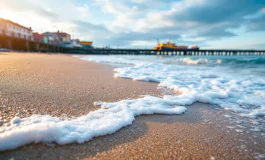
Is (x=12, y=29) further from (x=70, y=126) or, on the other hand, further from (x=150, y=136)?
(x=150, y=136)

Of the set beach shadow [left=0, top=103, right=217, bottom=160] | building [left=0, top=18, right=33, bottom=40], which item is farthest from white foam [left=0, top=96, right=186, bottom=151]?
building [left=0, top=18, right=33, bottom=40]

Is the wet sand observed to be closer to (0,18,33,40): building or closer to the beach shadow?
the beach shadow

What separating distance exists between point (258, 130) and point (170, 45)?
49783 mm

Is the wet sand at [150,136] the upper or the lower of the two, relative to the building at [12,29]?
lower

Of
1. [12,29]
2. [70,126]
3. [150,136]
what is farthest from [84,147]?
[12,29]

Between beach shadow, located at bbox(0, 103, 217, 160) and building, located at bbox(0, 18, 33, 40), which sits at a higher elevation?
building, located at bbox(0, 18, 33, 40)

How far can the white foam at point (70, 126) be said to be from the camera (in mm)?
1021

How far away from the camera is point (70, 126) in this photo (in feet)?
4.06

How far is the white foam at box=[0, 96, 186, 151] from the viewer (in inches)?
40.2

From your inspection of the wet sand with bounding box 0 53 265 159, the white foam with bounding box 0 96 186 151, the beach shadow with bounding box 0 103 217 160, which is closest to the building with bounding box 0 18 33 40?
the wet sand with bounding box 0 53 265 159

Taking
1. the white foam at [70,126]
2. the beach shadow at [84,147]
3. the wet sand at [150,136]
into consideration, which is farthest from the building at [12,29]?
the beach shadow at [84,147]

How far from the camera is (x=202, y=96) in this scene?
7.98ft

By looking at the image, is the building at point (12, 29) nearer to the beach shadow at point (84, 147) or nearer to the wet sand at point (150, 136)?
the wet sand at point (150, 136)

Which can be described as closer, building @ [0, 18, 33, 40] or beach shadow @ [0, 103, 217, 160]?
beach shadow @ [0, 103, 217, 160]
